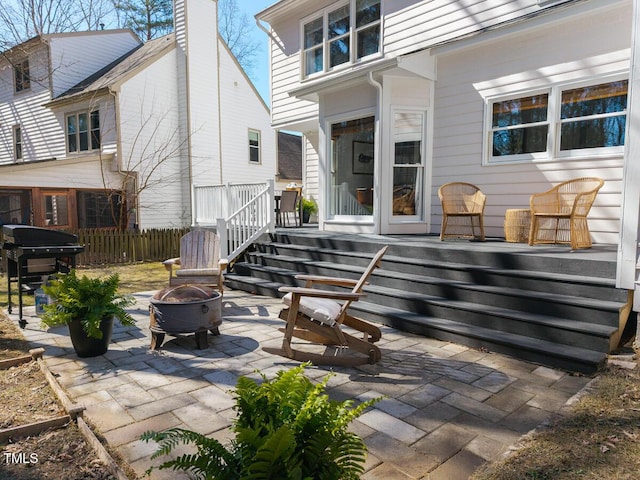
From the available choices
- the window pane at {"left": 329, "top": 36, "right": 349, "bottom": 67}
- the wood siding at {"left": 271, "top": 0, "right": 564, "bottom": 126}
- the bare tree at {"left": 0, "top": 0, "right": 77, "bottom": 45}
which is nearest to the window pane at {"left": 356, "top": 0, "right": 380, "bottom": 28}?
the wood siding at {"left": 271, "top": 0, "right": 564, "bottom": 126}

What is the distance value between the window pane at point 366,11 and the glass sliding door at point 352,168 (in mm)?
2338

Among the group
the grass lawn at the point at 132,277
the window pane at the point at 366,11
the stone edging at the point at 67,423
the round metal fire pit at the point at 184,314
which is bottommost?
the grass lawn at the point at 132,277

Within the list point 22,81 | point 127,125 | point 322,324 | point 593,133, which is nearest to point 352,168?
point 593,133

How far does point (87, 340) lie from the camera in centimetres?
371

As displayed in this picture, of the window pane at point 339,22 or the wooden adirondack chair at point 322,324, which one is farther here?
the window pane at point 339,22

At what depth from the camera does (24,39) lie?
38.3 ft

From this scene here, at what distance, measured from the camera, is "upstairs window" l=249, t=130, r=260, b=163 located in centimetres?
1666

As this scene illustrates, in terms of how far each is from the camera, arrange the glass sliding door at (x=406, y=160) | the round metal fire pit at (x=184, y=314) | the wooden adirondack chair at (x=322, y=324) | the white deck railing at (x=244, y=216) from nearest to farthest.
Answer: the wooden adirondack chair at (x=322, y=324) → the round metal fire pit at (x=184, y=314) → the glass sliding door at (x=406, y=160) → the white deck railing at (x=244, y=216)

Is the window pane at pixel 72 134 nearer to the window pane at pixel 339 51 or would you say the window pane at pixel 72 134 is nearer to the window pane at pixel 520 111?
the window pane at pixel 339 51

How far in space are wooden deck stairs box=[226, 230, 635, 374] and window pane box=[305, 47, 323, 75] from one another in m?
5.13

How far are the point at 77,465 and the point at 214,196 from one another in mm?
7055

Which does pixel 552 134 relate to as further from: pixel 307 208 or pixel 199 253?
pixel 307 208

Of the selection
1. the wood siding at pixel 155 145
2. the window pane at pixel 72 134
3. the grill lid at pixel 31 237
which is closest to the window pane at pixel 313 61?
the wood siding at pixel 155 145

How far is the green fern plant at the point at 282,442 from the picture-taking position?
1.37m
